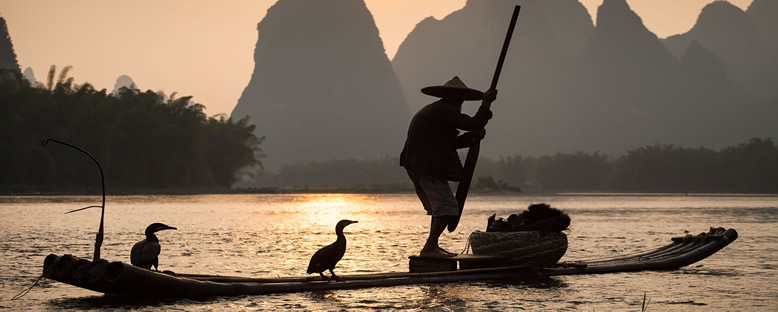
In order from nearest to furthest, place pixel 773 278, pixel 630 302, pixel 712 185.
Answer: pixel 630 302
pixel 773 278
pixel 712 185

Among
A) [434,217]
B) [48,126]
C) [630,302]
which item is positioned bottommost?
[630,302]

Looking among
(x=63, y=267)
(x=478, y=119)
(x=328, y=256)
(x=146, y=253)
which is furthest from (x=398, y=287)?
(x=63, y=267)

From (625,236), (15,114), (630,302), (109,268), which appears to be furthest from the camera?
(15,114)

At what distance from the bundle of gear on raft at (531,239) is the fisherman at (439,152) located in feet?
1.89

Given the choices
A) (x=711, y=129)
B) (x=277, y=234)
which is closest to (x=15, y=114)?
(x=277, y=234)

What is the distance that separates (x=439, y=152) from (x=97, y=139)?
64.0 m

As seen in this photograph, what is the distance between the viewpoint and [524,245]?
11.1m

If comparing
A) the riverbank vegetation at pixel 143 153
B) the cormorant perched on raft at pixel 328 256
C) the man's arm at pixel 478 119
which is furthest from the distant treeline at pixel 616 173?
the cormorant perched on raft at pixel 328 256

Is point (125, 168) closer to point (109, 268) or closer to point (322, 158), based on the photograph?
point (109, 268)

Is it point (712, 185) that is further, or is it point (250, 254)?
point (712, 185)

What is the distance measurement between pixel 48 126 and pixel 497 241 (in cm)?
6211

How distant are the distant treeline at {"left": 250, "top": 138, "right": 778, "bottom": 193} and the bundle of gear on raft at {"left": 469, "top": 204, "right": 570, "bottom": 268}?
4389 inches

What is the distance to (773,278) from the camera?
39.6 feet

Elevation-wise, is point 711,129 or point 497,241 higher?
point 711,129
